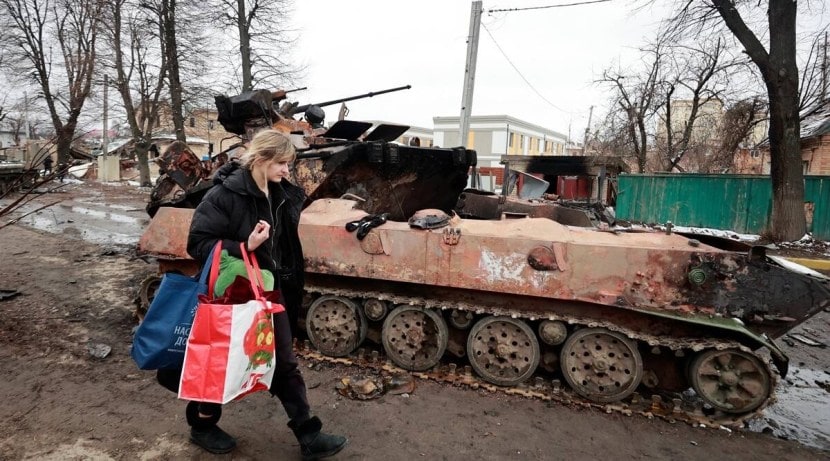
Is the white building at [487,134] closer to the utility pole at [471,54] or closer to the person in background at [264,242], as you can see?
the utility pole at [471,54]

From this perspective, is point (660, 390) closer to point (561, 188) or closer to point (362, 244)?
point (362, 244)

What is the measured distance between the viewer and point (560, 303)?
4094 mm

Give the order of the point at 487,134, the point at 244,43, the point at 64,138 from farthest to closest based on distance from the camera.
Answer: the point at 487,134 < the point at 244,43 < the point at 64,138

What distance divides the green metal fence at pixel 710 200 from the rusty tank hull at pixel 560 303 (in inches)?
500

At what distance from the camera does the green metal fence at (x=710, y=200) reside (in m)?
13.8

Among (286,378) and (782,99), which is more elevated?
(782,99)

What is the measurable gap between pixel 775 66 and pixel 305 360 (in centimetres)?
1294

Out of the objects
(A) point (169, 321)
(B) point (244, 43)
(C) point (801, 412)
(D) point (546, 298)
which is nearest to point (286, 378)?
(A) point (169, 321)

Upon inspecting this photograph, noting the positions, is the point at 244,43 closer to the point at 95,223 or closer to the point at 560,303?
the point at 95,223

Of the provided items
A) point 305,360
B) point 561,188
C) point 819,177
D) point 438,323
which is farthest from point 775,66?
point 305,360

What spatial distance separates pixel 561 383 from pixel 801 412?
6.33ft

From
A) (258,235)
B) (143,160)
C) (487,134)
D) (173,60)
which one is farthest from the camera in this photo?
(487,134)

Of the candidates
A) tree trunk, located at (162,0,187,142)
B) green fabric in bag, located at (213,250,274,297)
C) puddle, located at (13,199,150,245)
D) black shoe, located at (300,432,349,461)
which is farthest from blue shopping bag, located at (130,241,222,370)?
tree trunk, located at (162,0,187,142)

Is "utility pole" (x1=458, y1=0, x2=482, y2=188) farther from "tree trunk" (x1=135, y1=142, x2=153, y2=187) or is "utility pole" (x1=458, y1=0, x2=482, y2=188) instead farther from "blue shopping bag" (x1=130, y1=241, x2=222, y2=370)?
"tree trunk" (x1=135, y1=142, x2=153, y2=187)
